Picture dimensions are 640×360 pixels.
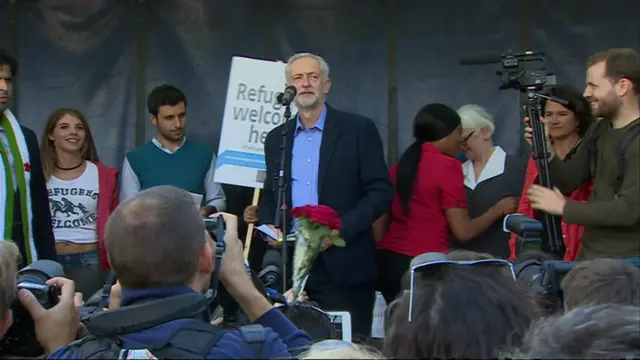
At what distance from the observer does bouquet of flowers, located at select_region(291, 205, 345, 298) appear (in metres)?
3.80

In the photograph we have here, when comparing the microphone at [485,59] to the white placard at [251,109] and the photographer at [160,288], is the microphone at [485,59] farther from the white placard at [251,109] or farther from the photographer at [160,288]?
the photographer at [160,288]

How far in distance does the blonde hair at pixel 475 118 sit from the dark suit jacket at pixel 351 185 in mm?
804

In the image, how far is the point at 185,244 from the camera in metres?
1.90

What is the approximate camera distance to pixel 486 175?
4910mm

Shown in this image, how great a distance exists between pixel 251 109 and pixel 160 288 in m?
3.22

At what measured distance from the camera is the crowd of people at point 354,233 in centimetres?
168

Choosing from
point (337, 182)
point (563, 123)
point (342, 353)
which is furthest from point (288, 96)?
point (342, 353)

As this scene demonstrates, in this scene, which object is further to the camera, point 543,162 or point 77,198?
point 77,198

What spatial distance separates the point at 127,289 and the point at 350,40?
3.79 m

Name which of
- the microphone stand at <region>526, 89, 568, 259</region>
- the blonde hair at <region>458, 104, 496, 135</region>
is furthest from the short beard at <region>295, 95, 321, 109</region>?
the microphone stand at <region>526, 89, 568, 259</region>

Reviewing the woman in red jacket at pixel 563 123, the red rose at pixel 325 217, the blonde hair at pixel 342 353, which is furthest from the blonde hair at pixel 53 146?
the blonde hair at pixel 342 353

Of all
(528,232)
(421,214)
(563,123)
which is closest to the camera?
(528,232)

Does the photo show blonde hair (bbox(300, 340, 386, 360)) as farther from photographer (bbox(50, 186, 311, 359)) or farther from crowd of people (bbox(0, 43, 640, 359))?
photographer (bbox(50, 186, 311, 359))

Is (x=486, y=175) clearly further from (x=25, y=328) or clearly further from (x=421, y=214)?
(x=25, y=328)
